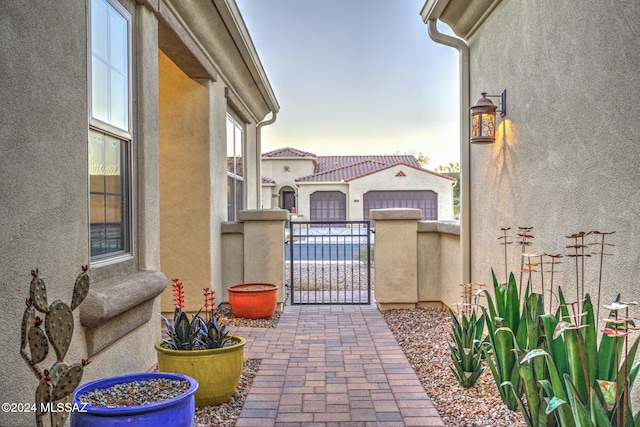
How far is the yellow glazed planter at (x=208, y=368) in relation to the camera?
12.0 ft

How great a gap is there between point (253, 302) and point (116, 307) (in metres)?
3.31

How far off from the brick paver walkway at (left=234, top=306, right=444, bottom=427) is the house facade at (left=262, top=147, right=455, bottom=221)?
21012 mm

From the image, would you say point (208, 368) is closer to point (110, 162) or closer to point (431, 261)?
point (110, 162)

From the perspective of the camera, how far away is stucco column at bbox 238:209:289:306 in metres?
7.56

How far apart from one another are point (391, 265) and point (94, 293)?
4.85 metres

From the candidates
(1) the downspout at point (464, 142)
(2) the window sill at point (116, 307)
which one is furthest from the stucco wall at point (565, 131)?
(2) the window sill at point (116, 307)

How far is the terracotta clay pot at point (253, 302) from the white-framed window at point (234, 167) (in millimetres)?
2333

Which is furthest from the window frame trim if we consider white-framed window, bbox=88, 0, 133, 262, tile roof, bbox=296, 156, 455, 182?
tile roof, bbox=296, 156, 455, 182

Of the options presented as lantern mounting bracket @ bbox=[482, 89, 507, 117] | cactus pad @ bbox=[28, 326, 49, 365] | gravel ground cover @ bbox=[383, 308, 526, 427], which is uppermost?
lantern mounting bracket @ bbox=[482, 89, 507, 117]

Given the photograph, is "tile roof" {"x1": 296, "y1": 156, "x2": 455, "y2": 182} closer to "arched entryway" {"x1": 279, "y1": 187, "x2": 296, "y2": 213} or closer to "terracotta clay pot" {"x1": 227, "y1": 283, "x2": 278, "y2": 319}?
"arched entryway" {"x1": 279, "y1": 187, "x2": 296, "y2": 213}

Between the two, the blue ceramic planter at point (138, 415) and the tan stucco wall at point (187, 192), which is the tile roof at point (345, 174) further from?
the blue ceramic planter at point (138, 415)

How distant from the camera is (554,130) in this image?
148 inches

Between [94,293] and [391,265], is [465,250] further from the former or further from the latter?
[94,293]

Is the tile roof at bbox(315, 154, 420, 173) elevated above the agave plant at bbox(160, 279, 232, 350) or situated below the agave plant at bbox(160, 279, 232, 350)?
above
